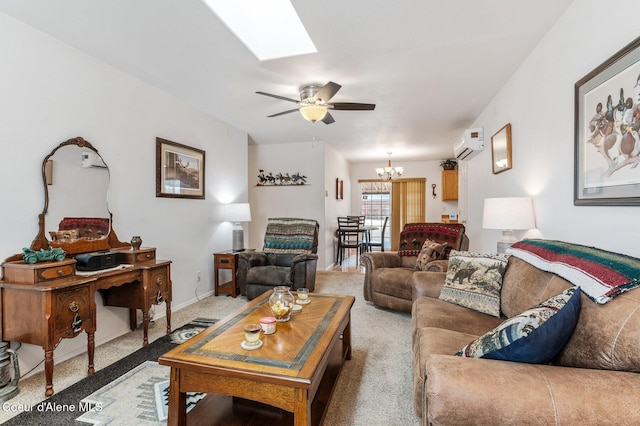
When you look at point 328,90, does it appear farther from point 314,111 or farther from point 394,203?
point 394,203

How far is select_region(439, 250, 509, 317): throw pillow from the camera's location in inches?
81.7

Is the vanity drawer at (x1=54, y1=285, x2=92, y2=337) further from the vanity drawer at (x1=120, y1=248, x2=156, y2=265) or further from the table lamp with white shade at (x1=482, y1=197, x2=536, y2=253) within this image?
the table lamp with white shade at (x1=482, y1=197, x2=536, y2=253)

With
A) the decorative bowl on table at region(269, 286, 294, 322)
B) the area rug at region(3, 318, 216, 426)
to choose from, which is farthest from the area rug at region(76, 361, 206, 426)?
the decorative bowl on table at region(269, 286, 294, 322)

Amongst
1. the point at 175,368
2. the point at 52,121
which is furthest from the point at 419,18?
the point at 52,121

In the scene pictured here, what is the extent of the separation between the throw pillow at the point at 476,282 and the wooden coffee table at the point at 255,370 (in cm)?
97

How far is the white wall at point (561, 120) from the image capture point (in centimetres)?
156

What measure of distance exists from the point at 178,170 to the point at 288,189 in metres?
2.55

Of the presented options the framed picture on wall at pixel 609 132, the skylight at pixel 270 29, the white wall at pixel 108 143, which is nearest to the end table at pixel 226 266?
the white wall at pixel 108 143

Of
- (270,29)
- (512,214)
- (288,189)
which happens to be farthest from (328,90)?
(288,189)

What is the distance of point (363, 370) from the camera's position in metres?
2.21

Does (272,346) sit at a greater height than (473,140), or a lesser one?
lesser

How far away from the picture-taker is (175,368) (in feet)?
4.59

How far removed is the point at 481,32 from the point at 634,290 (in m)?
1.98

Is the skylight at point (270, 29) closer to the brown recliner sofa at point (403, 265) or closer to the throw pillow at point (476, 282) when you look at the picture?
the throw pillow at point (476, 282)
